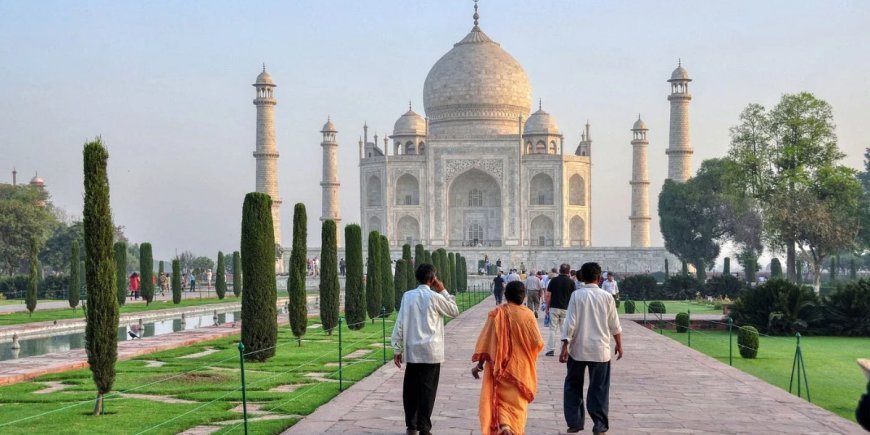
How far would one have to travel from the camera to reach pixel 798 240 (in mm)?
27609

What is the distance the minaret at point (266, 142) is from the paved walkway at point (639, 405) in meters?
35.9

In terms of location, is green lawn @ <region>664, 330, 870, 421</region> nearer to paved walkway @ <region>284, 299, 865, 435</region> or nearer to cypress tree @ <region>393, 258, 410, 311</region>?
paved walkway @ <region>284, 299, 865, 435</region>

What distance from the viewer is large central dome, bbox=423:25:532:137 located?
5038 cm

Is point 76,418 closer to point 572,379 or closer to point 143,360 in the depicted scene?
point 572,379

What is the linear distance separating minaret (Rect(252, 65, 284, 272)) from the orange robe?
3977 cm

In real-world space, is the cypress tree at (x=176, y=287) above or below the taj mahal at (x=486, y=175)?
below

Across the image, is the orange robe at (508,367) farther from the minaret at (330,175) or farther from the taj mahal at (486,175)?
the minaret at (330,175)

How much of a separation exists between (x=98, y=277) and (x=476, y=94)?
1698 inches

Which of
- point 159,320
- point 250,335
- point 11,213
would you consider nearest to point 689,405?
point 250,335

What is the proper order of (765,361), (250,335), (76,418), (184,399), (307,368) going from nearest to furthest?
(76,418) < (184,399) < (307,368) < (250,335) < (765,361)

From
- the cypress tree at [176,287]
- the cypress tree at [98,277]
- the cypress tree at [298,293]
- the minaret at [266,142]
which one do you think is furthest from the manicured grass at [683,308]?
the minaret at [266,142]

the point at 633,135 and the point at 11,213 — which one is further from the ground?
the point at 633,135

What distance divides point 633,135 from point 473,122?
7.24 meters

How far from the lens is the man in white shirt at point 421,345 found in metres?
6.43
